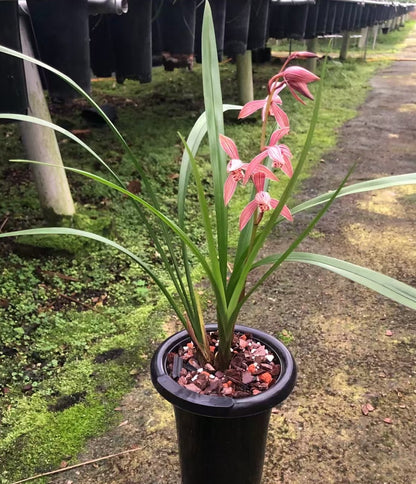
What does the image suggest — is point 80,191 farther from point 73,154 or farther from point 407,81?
point 407,81

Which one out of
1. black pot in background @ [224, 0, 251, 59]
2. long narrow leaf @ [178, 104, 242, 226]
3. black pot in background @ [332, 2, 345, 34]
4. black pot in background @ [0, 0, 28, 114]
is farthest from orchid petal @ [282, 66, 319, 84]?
black pot in background @ [332, 2, 345, 34]

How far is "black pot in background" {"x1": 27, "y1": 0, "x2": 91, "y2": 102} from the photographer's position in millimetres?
1473

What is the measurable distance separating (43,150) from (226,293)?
1077 millimetres

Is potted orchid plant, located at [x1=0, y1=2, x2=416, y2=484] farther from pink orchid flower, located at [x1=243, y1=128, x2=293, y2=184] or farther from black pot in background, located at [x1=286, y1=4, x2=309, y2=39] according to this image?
black pot in background, located at [x1=286, y1=4, x2=309, y2=39]

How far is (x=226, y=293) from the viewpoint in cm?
85

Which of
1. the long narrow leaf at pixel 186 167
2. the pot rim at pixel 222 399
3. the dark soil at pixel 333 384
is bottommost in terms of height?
the dark soil at pixel 333 384

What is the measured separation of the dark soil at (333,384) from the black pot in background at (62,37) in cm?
98

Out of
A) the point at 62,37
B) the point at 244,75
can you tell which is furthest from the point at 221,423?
the point at 244,75

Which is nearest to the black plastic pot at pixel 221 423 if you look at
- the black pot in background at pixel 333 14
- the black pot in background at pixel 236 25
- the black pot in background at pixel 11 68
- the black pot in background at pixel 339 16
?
the black pot in background at pixel 11 68

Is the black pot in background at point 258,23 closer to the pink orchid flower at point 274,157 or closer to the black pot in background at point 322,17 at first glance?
the black pot in background at point 322,17

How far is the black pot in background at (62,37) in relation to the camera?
1.47 meters

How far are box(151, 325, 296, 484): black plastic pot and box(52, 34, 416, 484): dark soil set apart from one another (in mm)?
186

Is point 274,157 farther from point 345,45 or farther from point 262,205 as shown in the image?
point 345,45

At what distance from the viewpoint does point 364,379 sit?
4.38ft
